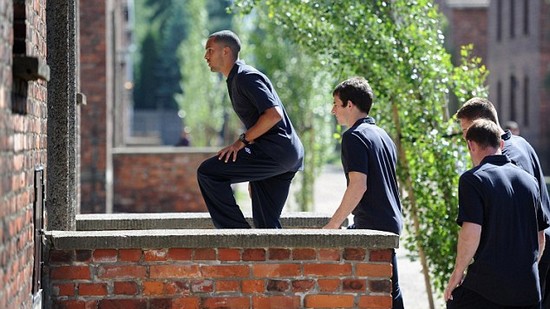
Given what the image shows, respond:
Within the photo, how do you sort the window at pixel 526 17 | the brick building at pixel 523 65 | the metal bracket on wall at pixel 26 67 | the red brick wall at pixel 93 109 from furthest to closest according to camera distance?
the window at pixel 526 17 < the brick building at pixel 523 65 < the red brick wall at pixel 93 109 < the metal bracket on wall at pixel 26 67

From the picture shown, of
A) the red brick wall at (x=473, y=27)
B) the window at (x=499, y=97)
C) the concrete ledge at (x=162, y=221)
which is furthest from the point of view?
the red brick wall at (x=473, y=27)

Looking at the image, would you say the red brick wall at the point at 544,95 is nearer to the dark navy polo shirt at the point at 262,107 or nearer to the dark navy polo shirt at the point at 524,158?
the dark navy polo shirt at the point at 524,158

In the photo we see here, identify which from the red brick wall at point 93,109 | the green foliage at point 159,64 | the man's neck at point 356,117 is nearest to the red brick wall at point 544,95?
the red brick wall at point 93,109

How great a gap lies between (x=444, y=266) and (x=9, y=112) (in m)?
5.66

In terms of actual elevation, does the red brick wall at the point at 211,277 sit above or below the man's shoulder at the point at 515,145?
below

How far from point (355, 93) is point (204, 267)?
1545 millimetres

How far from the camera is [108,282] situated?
6199 millimetres

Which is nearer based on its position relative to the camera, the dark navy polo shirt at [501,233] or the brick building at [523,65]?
the dark navy polo shirt at [501,233]

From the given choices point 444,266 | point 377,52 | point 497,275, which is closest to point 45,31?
point 497,275

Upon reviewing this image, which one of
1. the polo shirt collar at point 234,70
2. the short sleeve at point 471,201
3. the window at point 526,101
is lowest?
the short sleeve at point 471,201

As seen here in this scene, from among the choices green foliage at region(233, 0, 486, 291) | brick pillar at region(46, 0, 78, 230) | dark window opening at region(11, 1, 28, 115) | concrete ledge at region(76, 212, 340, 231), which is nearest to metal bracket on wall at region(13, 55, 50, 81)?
dark window opening at region(11, 1, 28, 115)

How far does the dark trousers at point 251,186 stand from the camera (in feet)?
23.5

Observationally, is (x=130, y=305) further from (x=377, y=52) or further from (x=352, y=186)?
(x=377, y=52)

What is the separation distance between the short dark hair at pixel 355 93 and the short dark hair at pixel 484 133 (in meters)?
0.94
